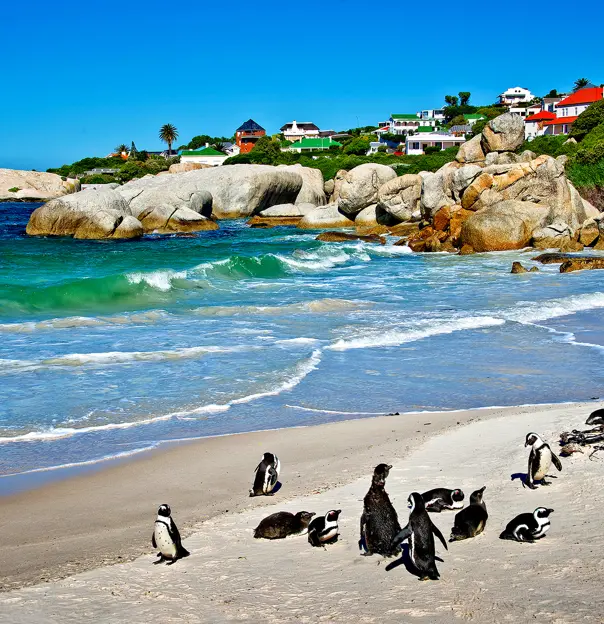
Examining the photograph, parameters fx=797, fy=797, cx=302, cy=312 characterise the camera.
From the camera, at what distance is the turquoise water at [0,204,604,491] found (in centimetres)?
1019

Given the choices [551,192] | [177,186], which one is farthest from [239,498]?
[177,186]

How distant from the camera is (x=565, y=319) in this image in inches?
675

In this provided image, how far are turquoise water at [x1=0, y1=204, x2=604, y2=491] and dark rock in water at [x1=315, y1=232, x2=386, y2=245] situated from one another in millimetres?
7977

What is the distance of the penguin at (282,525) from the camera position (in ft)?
19.5

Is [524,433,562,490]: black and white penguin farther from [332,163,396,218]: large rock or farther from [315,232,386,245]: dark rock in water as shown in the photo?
[332,163,396,218]: large rock

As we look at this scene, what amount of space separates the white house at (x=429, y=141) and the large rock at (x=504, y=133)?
5246 cm

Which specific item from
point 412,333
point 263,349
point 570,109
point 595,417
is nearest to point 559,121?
point 570,109

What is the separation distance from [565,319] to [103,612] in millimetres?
14189

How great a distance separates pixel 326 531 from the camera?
5723mm

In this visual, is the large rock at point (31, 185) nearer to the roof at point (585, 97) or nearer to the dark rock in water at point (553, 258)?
the roof at point (585, 97)

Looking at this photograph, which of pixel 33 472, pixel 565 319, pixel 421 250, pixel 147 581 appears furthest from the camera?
pixel 421 250

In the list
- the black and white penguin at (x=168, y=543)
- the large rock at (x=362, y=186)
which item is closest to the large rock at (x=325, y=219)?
the large rock at (x=362, y=186)

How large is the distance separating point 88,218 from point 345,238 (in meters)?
12.5

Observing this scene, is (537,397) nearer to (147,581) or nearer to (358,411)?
(358,411)
